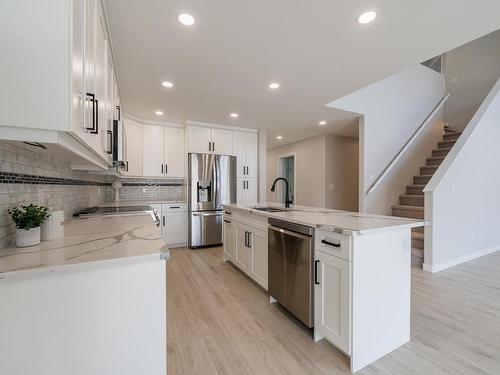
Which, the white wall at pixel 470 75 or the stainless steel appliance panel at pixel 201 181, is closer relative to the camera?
the stainless steel appliance panel at pixel 201 181

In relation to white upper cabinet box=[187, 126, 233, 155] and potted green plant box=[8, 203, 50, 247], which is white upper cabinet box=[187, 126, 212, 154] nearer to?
white upper cabinet box=[187, 126, 233, 155]

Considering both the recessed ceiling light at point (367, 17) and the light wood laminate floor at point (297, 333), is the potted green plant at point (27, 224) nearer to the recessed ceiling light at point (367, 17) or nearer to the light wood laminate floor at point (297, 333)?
the light wood laminate floor at point (297, 333)

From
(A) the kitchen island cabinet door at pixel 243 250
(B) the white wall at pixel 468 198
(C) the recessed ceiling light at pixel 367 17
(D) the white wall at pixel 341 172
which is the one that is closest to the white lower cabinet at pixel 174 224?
(A) the kitchen island cabinet door at pixel 243 250

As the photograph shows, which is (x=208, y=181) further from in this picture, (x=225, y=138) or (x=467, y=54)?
(x=467, y=54)

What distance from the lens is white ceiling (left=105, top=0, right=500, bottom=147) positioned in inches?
62.9

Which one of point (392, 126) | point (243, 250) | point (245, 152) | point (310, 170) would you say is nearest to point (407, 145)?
point (392, 126)

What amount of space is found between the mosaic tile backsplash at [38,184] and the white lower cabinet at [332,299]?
178 cm

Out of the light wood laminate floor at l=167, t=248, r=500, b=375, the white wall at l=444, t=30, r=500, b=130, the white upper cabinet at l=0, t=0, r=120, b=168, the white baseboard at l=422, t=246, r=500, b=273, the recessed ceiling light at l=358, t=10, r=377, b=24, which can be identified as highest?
the white wall at l=444, t=30, r=500, b=130

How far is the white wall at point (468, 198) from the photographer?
298cm

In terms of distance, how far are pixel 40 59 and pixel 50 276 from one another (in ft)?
2.50

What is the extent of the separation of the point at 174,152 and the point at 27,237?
11.8ft

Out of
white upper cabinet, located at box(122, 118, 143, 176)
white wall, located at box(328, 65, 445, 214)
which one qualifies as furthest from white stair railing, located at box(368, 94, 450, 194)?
white upper cabinet, located at box(122, 118, 143, 176)

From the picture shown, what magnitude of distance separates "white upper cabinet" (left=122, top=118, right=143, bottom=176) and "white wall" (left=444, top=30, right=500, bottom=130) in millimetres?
7285

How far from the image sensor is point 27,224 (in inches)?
41.0
